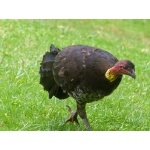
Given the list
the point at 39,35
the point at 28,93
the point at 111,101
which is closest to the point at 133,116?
the point at 111,101

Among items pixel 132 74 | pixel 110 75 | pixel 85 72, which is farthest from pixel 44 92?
pixel 132 74

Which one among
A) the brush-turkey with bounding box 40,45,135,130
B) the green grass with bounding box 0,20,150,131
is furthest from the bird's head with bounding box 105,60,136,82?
the green grass with bounding box 0,20,150,131

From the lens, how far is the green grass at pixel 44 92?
6.86m

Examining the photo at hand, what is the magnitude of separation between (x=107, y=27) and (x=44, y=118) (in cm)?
875

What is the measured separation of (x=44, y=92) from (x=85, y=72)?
1.77 m

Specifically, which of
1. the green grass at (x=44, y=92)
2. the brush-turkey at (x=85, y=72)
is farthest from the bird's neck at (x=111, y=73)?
the green grass at (x=44, y=92)

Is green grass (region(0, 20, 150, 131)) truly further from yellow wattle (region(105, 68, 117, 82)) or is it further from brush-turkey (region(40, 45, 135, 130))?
yellow wattle (region(105, 68, 117, 82))

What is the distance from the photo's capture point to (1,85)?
7719 millimetres

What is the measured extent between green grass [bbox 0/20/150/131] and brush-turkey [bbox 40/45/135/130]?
0.59 metres

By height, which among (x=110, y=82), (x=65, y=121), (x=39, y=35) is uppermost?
(x=39, y=35)

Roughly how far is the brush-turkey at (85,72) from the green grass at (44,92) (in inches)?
23.1

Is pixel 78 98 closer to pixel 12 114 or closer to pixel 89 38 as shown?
pixel 12 114

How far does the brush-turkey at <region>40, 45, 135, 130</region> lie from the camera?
232 inches

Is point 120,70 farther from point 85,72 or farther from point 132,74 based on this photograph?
point 85,72
